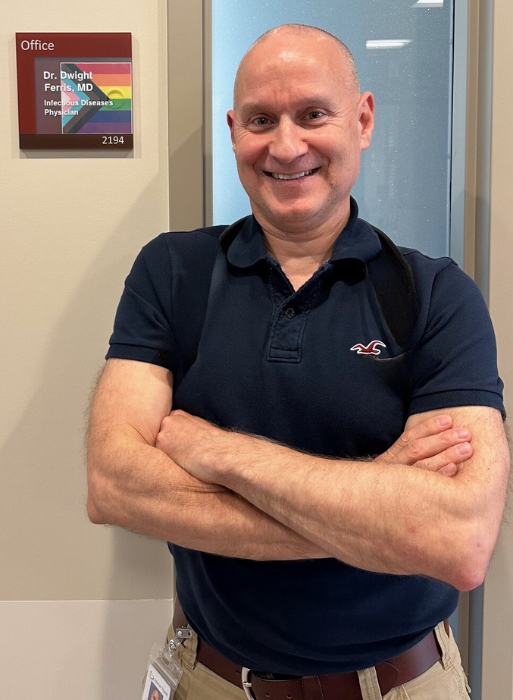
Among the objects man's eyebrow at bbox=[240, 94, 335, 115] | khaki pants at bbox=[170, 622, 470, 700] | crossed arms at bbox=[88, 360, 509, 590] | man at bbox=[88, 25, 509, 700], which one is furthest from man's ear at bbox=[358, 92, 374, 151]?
khaki pants at bbox=[170, 622, 470, 700]

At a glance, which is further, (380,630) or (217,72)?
(217,72)

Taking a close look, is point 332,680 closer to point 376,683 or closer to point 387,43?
point 376,683

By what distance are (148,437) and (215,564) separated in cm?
29

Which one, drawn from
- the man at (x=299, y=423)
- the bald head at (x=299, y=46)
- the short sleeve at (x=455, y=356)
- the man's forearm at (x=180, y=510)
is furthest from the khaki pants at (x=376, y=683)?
the bald head at (x=299, y=46)

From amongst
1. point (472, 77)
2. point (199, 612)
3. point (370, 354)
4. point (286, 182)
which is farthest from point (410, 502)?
point (472, 77)

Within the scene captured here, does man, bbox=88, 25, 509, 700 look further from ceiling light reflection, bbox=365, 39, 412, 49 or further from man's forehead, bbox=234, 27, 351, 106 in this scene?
Answer: ceiling light reflection, bbox=365, 39, 412, 49

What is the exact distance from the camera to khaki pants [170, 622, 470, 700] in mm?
1269

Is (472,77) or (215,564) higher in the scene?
(472,77)

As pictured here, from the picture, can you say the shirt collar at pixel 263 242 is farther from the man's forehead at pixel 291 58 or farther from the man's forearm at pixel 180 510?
the man's forearm at pixel 180 510

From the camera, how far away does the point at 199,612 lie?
137 cm

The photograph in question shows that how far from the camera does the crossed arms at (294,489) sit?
3.46 ft

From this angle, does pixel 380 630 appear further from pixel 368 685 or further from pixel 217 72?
pixel 217 72

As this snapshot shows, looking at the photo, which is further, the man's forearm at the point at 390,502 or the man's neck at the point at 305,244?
the man's neck at the point at 305,244

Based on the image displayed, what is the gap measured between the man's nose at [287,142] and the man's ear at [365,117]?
182 mm
